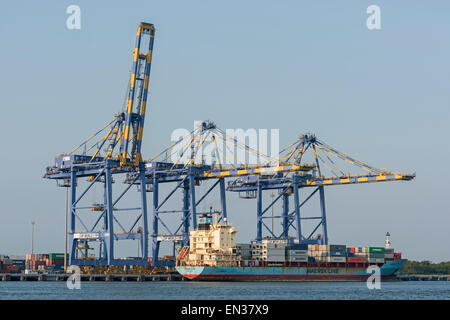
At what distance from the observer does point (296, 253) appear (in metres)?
106

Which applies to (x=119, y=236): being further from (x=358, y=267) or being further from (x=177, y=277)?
(x=358, y=267)

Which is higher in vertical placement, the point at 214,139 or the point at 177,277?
the point at 214,139

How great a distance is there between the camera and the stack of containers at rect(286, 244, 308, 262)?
104750mm

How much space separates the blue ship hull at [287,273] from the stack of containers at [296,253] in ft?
3.59

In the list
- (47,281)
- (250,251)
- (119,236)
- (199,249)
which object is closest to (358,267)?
(250,251)

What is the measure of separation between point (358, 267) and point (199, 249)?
2493 centimetres

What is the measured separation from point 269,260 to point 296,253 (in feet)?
15.4

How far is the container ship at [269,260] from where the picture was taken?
→ 97125 mm

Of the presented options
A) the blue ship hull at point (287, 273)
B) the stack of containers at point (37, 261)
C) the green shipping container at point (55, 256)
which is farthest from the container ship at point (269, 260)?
the stack of containers at point (37, 261)

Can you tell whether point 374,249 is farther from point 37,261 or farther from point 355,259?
point 37,261

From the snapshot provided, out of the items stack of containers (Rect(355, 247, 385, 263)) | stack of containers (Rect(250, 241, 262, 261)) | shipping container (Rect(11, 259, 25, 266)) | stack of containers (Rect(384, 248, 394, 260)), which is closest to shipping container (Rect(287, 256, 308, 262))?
stack of containers (Rect(250, 241, 262, 261))

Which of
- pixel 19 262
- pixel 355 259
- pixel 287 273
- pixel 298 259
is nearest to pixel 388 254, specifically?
pixel 355 259

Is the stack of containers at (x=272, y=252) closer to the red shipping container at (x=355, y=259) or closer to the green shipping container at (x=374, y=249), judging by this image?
the red shipping container at (x=355, y=259)

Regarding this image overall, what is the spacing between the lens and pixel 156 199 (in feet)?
373
